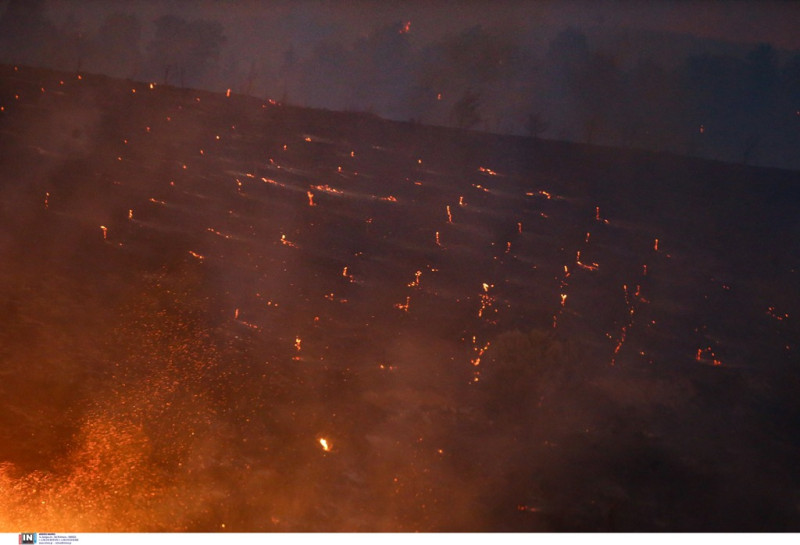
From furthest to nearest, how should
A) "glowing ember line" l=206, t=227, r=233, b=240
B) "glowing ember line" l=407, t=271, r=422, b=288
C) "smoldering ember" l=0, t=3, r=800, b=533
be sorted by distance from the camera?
"glowing ember line" l=206, t=227, r=233, b=240, "glowing ember line" l=407, t=271, r=422, b=288, "smoldering ember" l=0, t=3, r=800, b=533

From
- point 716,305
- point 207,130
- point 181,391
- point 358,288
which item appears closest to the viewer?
point 181,391

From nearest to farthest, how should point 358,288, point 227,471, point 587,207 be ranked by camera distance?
1. point 227,471
2. point 358,288
3. point 587,207

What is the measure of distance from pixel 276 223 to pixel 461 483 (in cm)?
916

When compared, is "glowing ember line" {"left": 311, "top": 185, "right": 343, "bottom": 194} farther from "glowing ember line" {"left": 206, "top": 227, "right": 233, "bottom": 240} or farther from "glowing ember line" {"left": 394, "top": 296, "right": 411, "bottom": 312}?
"glowing ember line" {"left": 394, "top": 296, "right": 411, "bottom": 312}

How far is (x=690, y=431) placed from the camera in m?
5.79

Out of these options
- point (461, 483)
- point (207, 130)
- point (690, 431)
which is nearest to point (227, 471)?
point (461, 483)

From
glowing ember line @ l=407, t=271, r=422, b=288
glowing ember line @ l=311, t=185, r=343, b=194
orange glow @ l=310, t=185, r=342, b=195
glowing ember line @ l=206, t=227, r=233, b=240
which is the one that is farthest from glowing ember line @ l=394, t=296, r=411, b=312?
glowing ember line @ l=311, t=185, r=343, b=194

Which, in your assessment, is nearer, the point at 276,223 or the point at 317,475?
the point at 317,475

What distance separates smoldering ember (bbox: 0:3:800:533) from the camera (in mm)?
4145

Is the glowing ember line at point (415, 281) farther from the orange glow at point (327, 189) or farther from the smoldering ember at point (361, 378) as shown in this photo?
the orange glow at point (327, 189)

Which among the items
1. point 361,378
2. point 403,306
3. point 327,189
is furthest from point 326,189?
point 361,378

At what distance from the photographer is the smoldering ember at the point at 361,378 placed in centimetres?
414

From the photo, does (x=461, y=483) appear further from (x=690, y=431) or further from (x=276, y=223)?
(x=276, y=223)

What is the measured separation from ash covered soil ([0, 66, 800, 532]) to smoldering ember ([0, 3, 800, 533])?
2 cm
